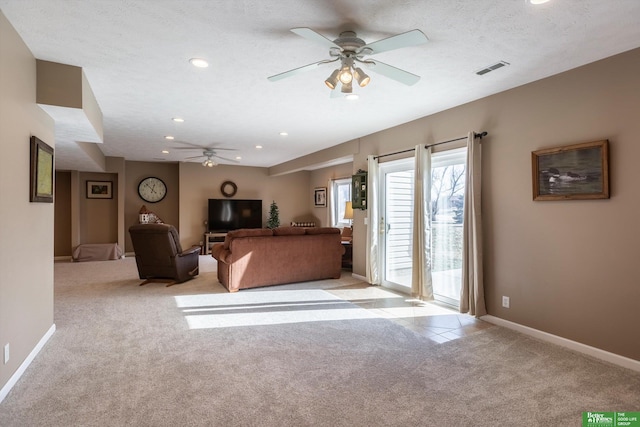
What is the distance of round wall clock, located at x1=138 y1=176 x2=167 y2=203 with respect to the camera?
30.1 ft

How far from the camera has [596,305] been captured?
9.57 ft

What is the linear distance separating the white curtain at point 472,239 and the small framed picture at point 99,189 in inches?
334

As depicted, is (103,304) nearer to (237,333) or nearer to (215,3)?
(237,333)

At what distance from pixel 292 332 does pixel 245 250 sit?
2029 mm

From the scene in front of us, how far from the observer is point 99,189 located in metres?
8.62

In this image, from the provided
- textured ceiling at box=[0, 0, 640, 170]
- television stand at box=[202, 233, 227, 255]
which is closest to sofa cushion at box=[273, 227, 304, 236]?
textured ceiling at box=[0, 0, 640, 170]

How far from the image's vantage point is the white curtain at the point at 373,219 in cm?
554

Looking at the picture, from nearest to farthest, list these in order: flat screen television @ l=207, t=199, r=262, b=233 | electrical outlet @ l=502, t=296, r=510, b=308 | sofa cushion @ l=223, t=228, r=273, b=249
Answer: electrical outlet @ l=502, t=296, r=510, b=308 < sofa cushion @ l=223, t=228, r=273, b=249 < flat screen television @ l=207, t=199, r=262, b=233

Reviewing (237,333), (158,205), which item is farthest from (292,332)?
(158,205)

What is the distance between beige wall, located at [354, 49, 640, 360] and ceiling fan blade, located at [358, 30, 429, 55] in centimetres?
176

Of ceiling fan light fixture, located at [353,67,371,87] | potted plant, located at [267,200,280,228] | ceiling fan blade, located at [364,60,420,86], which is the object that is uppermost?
ceiling fan blade, located at [364,60,420,86]

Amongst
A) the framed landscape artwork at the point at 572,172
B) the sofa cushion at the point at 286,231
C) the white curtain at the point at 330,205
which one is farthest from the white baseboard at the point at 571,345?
the white curtain at the point at 330,205

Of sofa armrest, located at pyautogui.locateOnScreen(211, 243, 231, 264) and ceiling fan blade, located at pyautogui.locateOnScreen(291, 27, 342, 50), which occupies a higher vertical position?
ceiling fan blade, located at pyautogui.locateOnScreen(291, 27, 342, 50)

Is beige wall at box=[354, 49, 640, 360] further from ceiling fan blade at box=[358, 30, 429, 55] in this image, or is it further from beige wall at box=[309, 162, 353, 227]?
beige wall at box=[309, 162, 353, 227]
